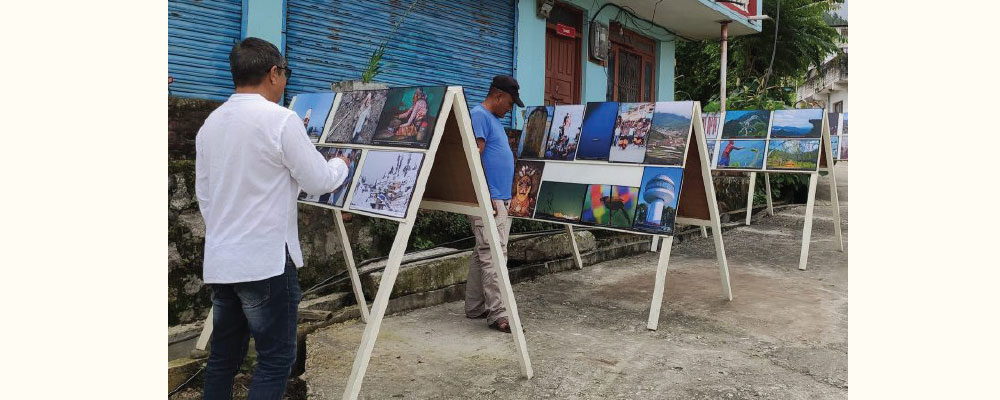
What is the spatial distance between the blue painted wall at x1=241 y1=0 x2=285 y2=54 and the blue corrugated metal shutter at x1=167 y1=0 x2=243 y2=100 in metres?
0.08

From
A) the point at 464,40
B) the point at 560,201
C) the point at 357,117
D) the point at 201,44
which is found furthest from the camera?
the point at 464,40

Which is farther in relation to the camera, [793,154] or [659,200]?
[793,154]

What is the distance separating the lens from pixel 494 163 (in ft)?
14.7

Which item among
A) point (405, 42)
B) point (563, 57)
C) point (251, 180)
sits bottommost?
point (251, 180)

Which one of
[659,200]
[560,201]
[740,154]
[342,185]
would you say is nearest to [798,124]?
[740,154]

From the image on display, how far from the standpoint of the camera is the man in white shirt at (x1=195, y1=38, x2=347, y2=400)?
7.96 ft

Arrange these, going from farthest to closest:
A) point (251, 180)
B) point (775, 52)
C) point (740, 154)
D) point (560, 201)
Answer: point (775, 52), point (740, 154), point (560, 201), point (251, 180)

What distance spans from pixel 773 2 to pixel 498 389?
1690cm

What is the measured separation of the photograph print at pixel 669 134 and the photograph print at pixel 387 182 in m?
2.21

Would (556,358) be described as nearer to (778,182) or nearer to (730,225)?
(730,225)

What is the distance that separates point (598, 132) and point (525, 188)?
738mm

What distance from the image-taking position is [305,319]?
445 cm

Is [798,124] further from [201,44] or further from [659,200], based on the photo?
[201,44]

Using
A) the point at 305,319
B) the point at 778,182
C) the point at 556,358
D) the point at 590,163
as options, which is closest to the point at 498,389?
the point at 556,358
